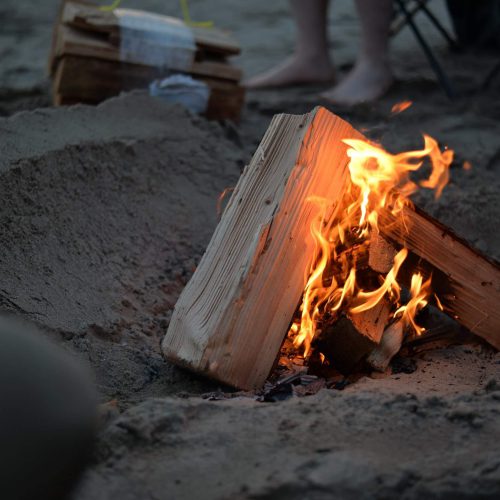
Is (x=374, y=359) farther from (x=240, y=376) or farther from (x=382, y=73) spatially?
(x=382, y=73)

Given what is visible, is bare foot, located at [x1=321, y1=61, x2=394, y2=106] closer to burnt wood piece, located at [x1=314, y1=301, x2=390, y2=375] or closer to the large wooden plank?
the large wooden plank

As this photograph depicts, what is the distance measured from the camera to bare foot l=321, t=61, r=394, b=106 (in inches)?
175

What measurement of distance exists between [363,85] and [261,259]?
9.03ft

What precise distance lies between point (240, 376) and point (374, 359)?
452 millimetres

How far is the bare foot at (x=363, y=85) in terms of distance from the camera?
445 cm

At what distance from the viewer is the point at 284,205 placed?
83.5 inches

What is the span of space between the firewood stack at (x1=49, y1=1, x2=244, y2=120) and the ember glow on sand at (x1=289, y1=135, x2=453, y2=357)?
1910mm

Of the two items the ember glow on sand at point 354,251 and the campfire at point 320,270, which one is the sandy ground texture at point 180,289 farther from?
the ember glow on sand at point 354,251

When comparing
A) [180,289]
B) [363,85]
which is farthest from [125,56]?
[180,289]

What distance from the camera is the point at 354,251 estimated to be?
2271 millimetres

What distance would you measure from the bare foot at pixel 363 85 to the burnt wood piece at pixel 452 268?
2252 mm

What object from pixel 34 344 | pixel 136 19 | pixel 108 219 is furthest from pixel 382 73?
pixel 34 344

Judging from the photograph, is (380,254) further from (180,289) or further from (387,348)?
(180,289)

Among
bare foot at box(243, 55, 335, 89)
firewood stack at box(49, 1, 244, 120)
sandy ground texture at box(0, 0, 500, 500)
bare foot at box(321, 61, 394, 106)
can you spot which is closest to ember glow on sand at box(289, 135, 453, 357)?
sandy ground texture at box(0, 0, 500, 500)
